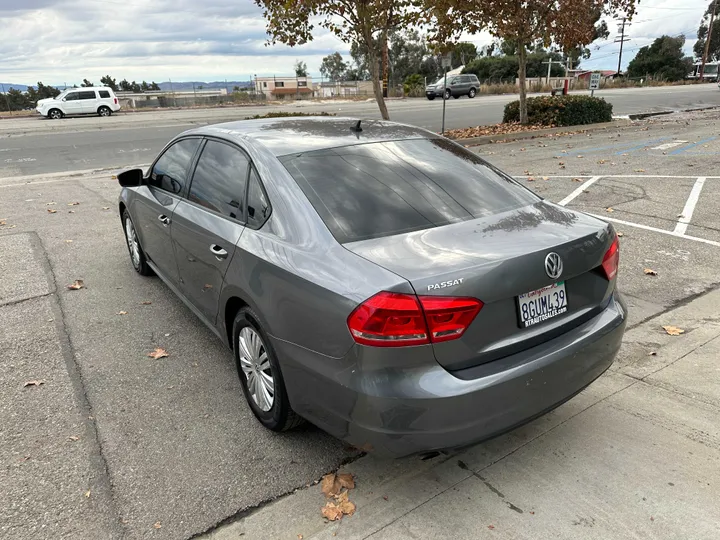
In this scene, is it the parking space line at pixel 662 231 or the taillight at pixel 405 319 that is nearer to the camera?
the taillight at pixel 405 319

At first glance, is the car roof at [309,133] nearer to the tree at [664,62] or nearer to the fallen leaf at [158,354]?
the fallen leaf at [158,354]

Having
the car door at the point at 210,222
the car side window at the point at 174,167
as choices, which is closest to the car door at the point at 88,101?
the car side window at the point at 174,167

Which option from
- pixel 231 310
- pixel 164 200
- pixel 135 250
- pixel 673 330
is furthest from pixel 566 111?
pixel 231 310

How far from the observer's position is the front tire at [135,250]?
5.25 metres

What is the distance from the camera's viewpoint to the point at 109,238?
6789mm

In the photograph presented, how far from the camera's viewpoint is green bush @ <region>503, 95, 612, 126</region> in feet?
54.4

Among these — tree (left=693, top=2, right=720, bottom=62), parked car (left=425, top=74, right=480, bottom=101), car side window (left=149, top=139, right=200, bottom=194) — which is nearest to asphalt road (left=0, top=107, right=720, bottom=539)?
car side window (left=149, top=139, right=200, bottom=194)

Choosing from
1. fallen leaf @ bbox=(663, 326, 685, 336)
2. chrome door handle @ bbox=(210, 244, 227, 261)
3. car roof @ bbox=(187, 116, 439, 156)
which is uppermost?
car roof @ bbox=(187, 116, 439, 156)

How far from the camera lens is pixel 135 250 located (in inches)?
211

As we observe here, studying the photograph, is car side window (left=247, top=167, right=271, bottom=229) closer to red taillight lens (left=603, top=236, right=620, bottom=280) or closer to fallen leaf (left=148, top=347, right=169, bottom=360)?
fallen leaf (left=148, top=347, right=169, bottom=360)

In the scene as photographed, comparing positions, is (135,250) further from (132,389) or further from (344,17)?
(344,17)

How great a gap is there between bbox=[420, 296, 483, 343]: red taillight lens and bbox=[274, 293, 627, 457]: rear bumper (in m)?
0.15

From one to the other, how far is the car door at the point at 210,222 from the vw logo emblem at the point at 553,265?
1.60 metres

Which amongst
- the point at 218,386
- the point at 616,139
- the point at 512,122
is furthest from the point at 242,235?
the point at 512,122
